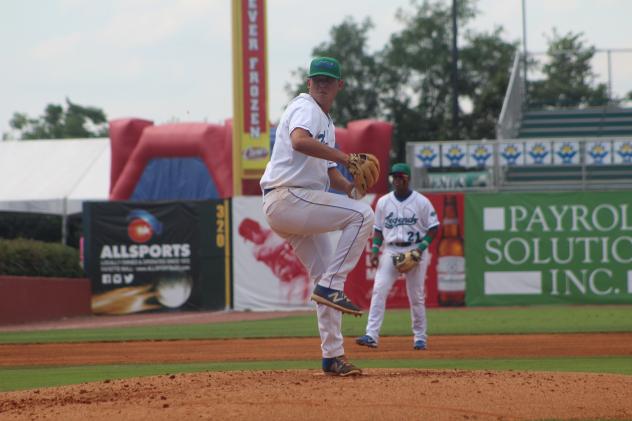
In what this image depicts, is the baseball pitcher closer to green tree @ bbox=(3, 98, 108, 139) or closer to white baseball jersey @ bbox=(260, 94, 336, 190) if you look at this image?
white baseball jersey @ bbox=(260, 94, 336, 190)

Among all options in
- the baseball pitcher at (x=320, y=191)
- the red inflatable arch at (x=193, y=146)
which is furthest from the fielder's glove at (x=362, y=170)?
the red inflatable arch at (x=193, y=146)

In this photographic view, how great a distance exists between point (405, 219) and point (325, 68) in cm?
580

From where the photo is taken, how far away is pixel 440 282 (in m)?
23.0

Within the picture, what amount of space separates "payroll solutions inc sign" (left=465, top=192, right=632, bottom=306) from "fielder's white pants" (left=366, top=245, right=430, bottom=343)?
387 inches

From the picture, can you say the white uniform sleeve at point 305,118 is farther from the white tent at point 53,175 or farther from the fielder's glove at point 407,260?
the white tent at point 53,175

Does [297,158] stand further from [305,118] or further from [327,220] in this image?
[327,220]

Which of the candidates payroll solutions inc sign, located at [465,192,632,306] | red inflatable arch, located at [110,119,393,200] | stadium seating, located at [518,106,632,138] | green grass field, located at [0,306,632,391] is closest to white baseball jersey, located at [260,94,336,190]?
green grass field, located at [0,306,632,391]

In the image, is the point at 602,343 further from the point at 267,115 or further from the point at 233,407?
the point at 267,115

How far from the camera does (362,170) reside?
25.2 feet

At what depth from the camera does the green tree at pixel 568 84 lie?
1151 inches

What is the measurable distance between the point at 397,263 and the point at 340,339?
4979 millimetres

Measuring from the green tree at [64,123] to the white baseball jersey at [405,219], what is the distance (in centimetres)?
6219

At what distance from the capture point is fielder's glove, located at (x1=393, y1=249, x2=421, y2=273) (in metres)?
12.9

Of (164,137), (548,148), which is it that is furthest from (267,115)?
(548,148)
